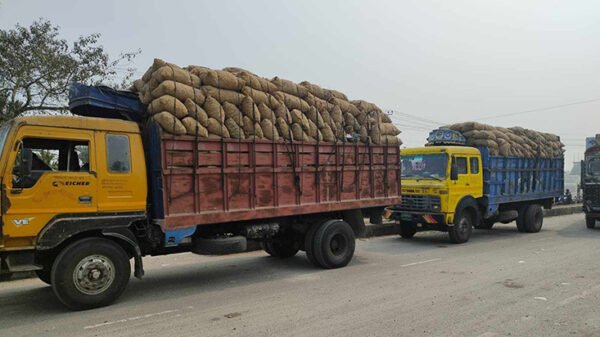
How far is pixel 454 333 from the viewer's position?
14.3 ft

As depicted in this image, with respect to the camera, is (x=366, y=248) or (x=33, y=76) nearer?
(x=366, y=248)

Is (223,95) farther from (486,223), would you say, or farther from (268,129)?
(486,223)

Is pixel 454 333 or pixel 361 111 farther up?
pixel 361 111

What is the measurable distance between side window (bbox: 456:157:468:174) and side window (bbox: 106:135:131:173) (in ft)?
26.0

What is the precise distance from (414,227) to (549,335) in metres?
7.73

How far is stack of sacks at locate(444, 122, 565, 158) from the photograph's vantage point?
40.3 feet

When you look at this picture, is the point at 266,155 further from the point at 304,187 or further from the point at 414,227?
the point at 414,227

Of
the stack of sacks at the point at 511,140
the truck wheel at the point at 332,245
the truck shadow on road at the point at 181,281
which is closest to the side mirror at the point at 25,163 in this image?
the truck shadow on road at the point at 181,281

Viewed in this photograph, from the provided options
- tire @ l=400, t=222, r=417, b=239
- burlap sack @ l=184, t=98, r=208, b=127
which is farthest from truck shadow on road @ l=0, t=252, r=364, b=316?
tire @ l=400, t=222, r=417, b=239

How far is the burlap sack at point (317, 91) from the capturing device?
812 centimetres

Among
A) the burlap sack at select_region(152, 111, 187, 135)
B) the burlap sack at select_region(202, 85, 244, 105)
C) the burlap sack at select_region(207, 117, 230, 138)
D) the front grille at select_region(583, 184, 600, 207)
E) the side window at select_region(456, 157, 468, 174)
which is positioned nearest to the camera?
the burlap sack at select_region(152, 111, 187, 135)

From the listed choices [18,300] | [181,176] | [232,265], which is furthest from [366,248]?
[18,300]

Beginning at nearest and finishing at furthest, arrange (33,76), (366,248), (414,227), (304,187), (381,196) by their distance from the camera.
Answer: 1. (304,187)
2. (381,196)
3. (366,248)
4. (414,227)
5. (33,76)

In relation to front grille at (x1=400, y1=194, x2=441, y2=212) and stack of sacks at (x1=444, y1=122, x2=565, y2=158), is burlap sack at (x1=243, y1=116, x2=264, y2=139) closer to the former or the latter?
front grille at (x1=400, y1=194, x2=441, y2=212)
